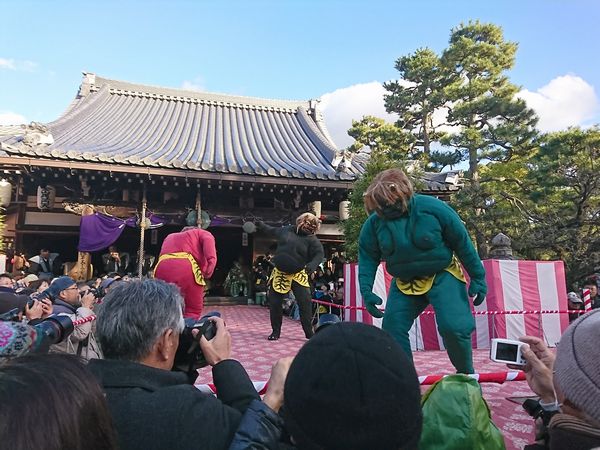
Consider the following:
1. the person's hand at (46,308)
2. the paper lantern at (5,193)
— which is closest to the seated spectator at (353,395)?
the person's hand at (46,308)

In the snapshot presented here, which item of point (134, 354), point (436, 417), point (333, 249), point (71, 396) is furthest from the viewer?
point (333, 249)

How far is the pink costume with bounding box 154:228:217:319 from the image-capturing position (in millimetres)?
3805

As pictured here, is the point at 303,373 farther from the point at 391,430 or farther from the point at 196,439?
the point at 196,439

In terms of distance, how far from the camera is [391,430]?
793 millimetres

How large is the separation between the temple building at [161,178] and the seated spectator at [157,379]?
7.05 m

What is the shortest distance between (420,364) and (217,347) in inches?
139

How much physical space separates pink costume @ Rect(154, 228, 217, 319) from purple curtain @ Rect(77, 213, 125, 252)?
17.2 ft

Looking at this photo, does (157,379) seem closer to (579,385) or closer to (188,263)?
(579,385)

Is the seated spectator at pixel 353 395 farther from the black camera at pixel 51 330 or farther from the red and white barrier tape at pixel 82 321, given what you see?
the red and white barrier tape at pixel 82 321

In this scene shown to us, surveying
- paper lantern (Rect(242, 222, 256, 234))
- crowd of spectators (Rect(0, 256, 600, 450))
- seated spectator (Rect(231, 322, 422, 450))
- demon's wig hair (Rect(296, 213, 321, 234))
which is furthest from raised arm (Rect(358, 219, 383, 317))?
paper lantern (Rect(242, 222, 256, 234))

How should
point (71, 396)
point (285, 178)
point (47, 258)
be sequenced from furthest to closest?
1. point (47, 258)
2. point (285, 178)
3. point (71, 396)

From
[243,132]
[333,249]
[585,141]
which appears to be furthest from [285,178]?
[585,141]

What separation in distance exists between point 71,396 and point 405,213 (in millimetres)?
2186

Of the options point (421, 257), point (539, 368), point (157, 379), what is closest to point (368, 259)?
point (421, 257)
